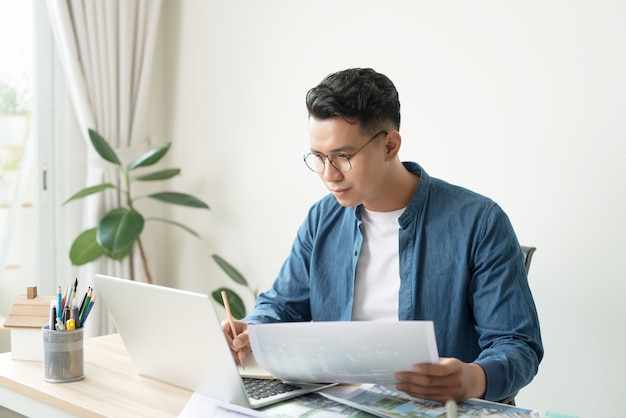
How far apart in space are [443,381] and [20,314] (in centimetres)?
A: 97

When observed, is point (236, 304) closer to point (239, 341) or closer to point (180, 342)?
point (239, 341)

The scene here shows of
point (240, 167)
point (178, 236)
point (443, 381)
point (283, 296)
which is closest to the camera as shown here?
point (443, 381)

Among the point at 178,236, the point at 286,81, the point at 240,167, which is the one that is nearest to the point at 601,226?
the point at 286,81

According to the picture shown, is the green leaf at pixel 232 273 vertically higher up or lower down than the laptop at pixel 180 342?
lower down

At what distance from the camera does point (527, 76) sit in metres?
2.35

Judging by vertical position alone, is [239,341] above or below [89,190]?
below

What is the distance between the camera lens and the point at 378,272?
1.78 meters

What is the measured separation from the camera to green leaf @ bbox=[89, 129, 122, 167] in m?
3.14

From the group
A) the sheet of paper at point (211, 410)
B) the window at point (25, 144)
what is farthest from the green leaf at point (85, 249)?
the sheet of paper at point (211, 410)

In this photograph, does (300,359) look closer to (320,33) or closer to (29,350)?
(29,350)

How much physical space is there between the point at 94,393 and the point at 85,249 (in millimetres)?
1767

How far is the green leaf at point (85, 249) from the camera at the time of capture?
3084 mm

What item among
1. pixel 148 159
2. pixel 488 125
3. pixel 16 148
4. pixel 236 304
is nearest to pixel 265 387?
pixel 488 125

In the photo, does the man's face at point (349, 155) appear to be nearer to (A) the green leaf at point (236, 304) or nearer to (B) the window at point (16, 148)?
(A) the green leaf at point (236, 304)
